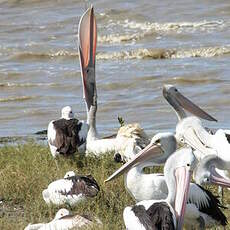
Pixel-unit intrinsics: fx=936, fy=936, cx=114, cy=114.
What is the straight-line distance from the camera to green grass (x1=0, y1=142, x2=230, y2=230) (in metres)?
7.34

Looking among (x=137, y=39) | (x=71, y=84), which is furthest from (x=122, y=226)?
(x=137, y=39)

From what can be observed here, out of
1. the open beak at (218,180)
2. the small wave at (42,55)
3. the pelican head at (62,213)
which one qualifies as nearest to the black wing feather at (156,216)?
the open beak at (218,180)

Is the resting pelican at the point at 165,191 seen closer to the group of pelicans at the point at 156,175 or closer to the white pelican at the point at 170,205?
the group of pelicans at the point at 156,175

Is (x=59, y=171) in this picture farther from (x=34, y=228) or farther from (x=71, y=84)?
(x=71, y=84)

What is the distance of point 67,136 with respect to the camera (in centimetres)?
944

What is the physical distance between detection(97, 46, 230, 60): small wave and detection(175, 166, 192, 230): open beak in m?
11.5

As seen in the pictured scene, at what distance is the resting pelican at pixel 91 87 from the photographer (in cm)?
941

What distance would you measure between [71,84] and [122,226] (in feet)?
30.8

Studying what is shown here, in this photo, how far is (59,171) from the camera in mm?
8750

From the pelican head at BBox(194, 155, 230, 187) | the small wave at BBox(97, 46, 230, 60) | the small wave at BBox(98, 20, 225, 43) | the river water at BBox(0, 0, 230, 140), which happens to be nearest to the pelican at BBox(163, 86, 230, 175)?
the pelican head at BBox(194, 155, 230, 187)

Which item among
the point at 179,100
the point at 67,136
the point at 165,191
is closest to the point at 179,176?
the point at 165,191

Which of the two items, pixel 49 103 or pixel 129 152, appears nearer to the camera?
pixel 129 152

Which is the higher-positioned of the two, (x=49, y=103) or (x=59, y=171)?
(x=59, y=171)

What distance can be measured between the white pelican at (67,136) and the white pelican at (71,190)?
159cm
